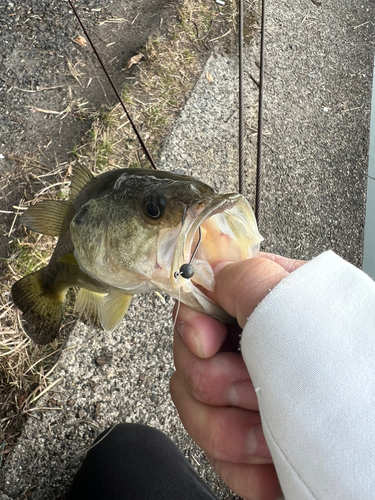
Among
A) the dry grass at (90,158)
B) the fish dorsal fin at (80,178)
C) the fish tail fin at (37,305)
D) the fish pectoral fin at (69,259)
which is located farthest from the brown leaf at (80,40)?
the fish pectoral fin at (69,259)

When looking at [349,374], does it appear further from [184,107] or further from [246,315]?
[184,107]

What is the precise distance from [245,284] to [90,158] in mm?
1748

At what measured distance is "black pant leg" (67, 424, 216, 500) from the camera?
1.76 meters

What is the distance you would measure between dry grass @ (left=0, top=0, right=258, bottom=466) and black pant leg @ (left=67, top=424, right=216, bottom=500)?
364mm

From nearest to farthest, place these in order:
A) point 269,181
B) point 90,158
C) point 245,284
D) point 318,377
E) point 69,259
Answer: point 318,377 → point 245,284 → point 69,259 → point 90,158 → point 269,181

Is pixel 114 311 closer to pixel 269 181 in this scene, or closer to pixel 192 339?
pixel 192 339

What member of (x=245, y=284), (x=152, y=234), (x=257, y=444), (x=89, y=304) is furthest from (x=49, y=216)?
(x=257, y=444)

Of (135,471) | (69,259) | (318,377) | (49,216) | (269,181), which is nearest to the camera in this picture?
(318,377)

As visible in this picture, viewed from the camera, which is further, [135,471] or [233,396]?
[135,471]

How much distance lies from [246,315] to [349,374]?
0.86 feet

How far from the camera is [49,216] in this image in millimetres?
1564

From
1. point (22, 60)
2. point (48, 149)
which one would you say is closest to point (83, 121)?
point (48, 149)

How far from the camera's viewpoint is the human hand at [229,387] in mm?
986

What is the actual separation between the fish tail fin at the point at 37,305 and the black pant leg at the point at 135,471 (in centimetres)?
54
